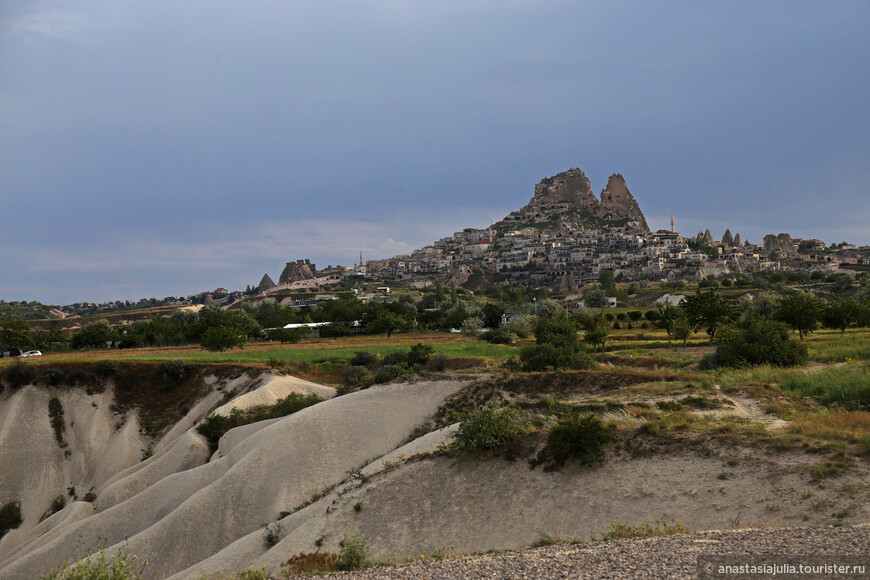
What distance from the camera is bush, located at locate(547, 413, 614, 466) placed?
19.5 m

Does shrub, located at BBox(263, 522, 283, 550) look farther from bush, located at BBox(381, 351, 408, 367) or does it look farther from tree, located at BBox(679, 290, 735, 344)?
tree, located at BBox(679, 290, 735, 344)

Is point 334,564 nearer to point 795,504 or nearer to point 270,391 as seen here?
point 795,504

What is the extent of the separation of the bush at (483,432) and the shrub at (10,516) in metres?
38.8

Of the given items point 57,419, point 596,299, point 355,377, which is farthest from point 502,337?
point 596,299

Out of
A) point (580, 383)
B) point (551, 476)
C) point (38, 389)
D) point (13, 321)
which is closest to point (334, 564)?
point (551, 476)

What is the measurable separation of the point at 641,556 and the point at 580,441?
783 cm

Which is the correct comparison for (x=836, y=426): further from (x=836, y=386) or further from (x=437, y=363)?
(x=437, y=363)

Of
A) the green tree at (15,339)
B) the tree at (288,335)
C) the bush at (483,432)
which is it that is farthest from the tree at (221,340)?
the bush at (483,432)

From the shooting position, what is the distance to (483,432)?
21656 mm

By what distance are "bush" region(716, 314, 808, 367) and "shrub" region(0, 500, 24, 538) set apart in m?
49.6

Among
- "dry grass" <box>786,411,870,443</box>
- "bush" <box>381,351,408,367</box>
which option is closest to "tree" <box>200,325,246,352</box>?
"bush" <box>381,351,408,367</box>

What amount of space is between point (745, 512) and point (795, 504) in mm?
1168

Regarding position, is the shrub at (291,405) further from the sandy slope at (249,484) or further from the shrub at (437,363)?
the shrub at (437,363)

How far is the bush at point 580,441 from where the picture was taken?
64.1 ft
